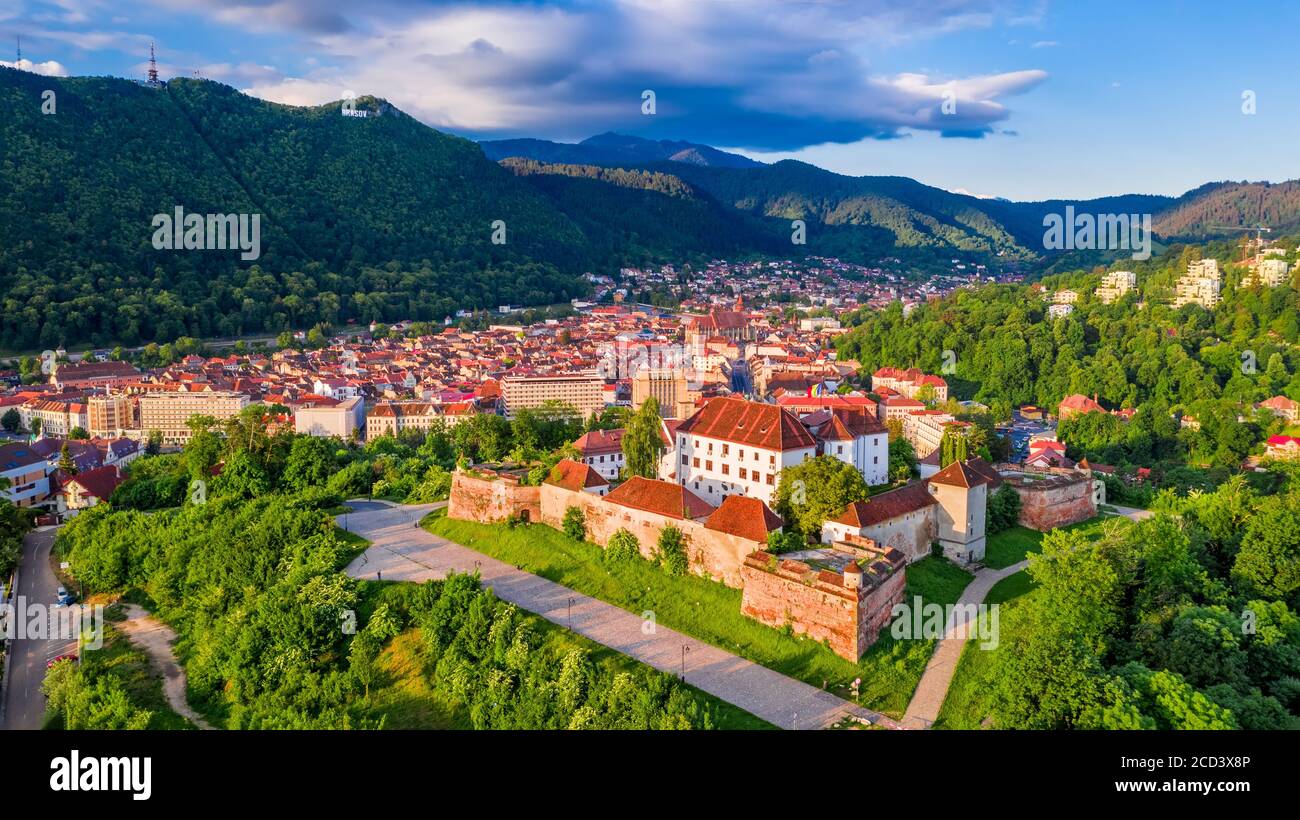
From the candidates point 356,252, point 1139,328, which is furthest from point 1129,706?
point 356,252

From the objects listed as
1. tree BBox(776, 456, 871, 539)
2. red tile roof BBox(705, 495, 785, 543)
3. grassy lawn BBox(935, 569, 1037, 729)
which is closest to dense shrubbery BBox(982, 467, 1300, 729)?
grassy lawn BBox(935, 569, 1037, 729)

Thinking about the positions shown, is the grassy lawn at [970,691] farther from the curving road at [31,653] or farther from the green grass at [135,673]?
the curving road at [31,653]

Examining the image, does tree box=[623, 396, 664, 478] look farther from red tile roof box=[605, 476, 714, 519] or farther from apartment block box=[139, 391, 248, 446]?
apartment block box=[139, 391, 248, 446]

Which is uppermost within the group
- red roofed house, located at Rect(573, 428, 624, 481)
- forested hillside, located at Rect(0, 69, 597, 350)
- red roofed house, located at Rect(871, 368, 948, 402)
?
forested hillside, located at Rect(0, 69, 597, 350)

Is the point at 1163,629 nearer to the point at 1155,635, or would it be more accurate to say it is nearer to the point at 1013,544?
the point at 1155,635

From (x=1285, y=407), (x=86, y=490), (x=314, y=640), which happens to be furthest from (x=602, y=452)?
(x=1285, y=407)

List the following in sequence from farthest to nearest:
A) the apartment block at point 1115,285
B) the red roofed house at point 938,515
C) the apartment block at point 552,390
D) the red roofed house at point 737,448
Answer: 1. the apartment block at point 1115,285
2. the apartment block at point 552,390
3. the red roofed house at point 737,448
4. the red roofed house at point 938,515

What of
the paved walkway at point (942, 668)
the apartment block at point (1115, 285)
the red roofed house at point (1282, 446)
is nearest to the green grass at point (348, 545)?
the paved walkway at point (942, 668)
